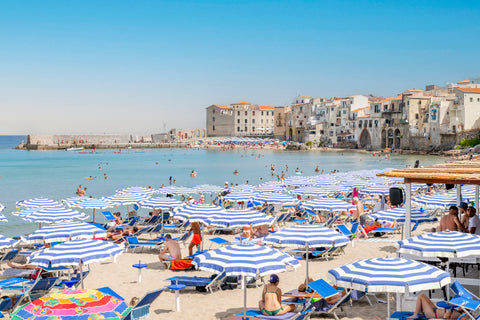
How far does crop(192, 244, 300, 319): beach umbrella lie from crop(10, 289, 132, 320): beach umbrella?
1907 mm

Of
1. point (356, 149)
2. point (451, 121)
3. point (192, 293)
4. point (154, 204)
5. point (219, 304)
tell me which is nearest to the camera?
point (219, 304)

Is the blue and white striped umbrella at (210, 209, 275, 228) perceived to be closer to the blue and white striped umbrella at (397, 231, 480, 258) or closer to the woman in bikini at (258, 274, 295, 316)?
the woman in bikini at (258, 274, 295, 316)

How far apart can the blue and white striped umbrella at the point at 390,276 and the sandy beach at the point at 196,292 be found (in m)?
1.99

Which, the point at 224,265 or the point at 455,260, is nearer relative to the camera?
the point at 224,265

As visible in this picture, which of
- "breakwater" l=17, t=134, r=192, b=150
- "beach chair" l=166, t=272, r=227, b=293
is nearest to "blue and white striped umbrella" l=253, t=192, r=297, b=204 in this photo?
"beach chair" l=166, t=272, r=227, b=293

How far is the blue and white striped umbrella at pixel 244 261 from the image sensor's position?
7379 mm

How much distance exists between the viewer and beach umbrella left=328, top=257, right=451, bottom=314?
627 cm

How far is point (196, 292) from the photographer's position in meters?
10.1

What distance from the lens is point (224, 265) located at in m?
7.50

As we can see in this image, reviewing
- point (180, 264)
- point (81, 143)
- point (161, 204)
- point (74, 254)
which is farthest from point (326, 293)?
point (81, 143)

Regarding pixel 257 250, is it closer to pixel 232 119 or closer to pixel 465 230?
Answer: pixel 465 230

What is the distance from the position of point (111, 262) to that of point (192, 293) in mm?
3910

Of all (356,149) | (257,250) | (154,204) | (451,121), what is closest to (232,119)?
(356,149)

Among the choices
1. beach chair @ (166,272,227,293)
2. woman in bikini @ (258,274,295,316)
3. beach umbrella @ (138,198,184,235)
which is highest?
beach umbrella @ (138,198,184,235)
